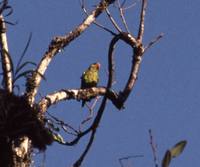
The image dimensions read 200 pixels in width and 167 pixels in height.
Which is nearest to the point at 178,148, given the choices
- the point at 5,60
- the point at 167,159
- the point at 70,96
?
the point at 167,159

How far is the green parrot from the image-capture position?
31.7 feet

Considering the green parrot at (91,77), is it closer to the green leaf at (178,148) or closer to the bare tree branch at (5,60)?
the bare tree branch at (5,60)

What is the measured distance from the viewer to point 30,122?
114 inches

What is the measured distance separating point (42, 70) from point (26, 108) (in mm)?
884

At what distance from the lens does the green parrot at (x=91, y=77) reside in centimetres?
966

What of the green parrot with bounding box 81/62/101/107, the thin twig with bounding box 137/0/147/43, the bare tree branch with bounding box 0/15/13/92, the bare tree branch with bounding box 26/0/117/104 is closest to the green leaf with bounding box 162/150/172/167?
the bare tree branch with bounding box 0/15/13/92

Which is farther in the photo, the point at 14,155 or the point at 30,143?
the point at 30,143

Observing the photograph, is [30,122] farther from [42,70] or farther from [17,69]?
[42,70]

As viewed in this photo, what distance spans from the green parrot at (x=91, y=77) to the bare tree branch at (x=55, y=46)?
4.87 m

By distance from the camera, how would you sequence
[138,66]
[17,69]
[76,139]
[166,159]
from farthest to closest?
[138,66] → [76,139] → [17,69] → [166,159]

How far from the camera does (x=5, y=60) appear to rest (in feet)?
10.3

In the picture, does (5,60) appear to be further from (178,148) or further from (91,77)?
(91,77)

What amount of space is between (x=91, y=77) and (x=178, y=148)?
25.9 feet

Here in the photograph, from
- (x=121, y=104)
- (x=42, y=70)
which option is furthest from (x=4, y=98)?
(x=121, y=104)
